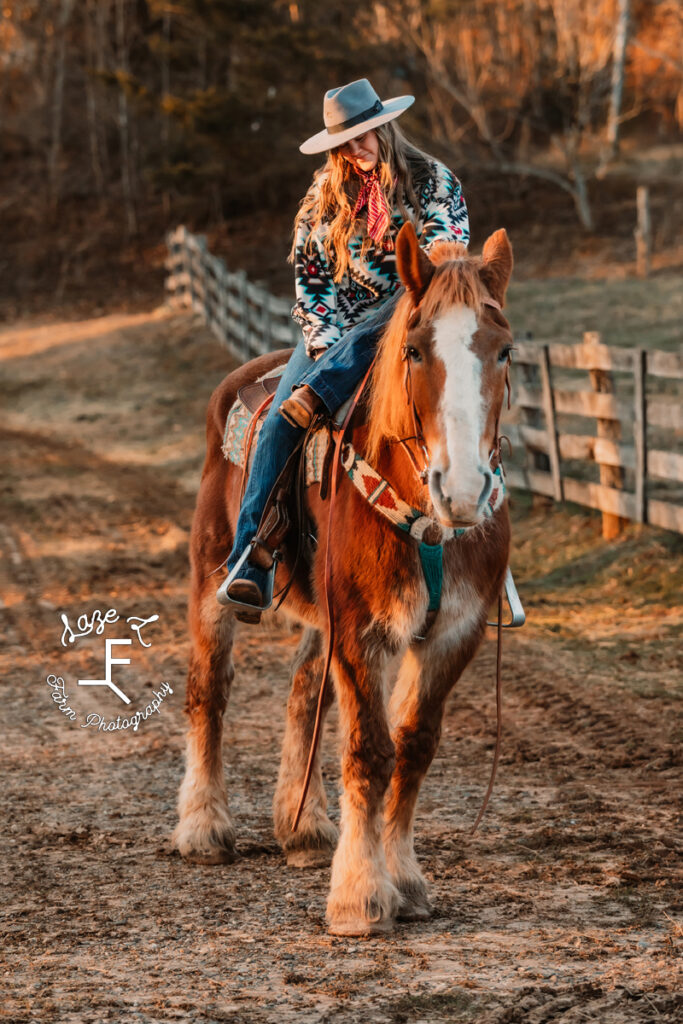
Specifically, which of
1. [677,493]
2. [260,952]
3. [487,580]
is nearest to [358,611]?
[487,580]

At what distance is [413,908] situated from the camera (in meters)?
3.97

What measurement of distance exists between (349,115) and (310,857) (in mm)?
2716

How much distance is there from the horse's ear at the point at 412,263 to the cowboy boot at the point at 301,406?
2.19 ft

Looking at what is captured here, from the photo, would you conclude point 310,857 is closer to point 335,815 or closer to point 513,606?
point 335,815

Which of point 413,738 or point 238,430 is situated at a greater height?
point 238,430

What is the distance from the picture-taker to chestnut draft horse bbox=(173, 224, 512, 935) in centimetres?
335

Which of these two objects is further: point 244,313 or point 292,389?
point 244,313

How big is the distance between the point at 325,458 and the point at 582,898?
5.54 feet

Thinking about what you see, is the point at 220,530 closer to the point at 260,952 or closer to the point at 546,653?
the point at 260,952

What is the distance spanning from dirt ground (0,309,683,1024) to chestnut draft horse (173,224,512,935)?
295mm

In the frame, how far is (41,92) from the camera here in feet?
122

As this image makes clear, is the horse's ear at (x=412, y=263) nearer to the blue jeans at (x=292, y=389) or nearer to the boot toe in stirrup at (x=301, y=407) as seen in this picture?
the blue jeans at (x=292, y=389)

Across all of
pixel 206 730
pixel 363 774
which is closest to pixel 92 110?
pixel 206 730

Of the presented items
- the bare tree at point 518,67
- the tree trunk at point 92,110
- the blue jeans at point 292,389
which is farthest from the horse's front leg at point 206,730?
the tree trunk at point 92,110
